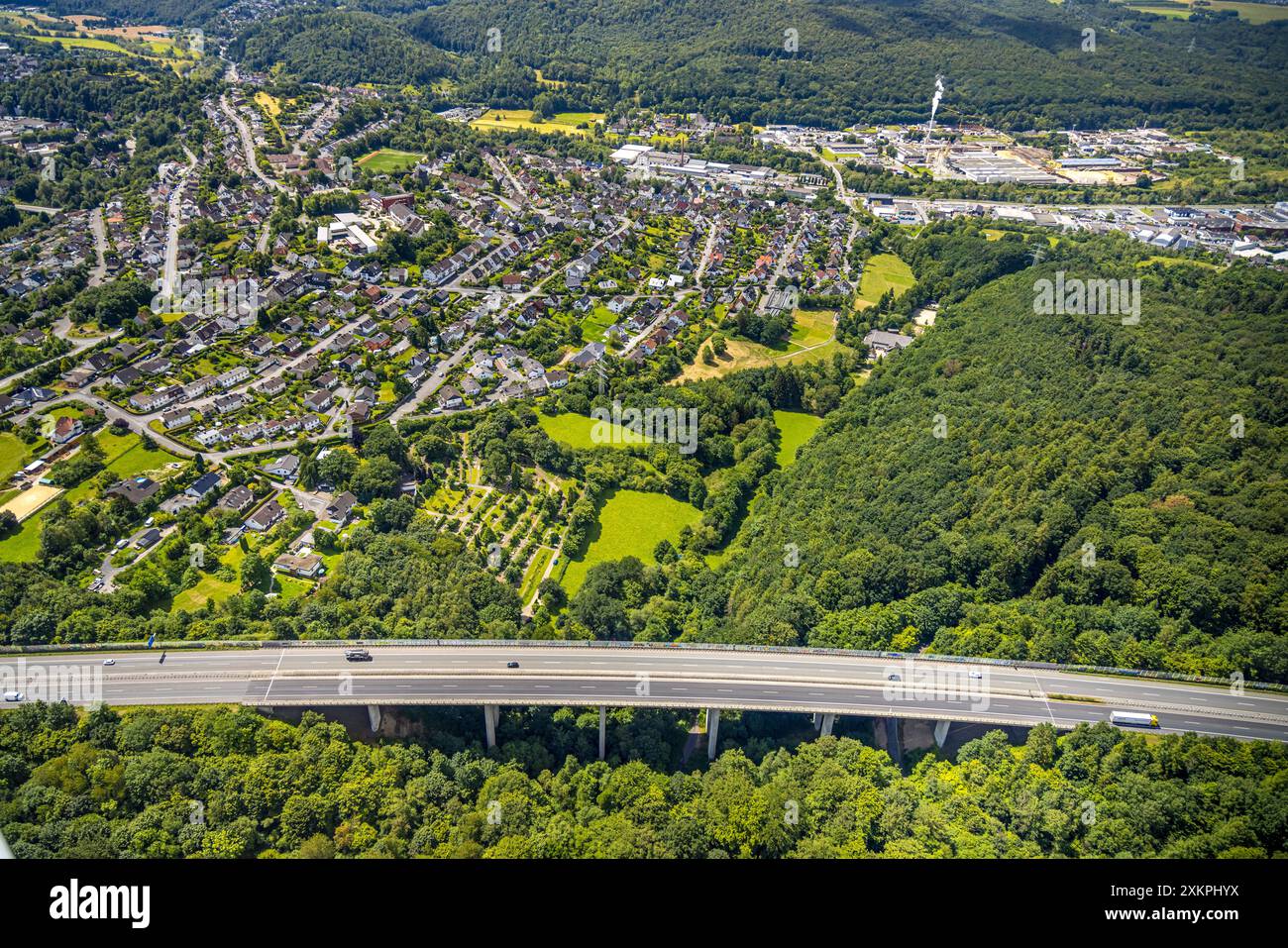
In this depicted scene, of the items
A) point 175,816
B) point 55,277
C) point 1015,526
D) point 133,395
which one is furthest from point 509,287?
point 175,816

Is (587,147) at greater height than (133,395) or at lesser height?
greater

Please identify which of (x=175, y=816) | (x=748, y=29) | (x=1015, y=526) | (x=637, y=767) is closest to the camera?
(x=175, y=816)

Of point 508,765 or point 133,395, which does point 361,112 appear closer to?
point 133,395

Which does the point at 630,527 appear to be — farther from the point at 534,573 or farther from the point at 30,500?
the point at 30,500

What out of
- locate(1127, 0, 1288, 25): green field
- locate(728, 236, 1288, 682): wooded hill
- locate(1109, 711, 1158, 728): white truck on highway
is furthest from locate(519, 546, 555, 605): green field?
locate(1127, 0, 1288, 25): green field

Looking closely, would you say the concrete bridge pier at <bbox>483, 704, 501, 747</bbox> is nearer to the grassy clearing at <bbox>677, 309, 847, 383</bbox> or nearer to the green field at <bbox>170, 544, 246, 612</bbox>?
the green field at <bbox>170, 544, 246, 612</bbox>

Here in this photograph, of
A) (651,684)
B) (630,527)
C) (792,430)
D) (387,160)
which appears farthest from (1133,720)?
(387,160)
